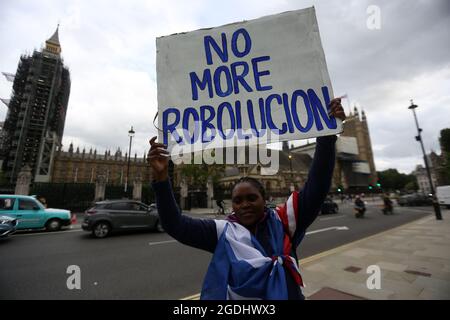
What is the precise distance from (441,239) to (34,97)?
237 ft

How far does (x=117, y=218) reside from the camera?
376 inches

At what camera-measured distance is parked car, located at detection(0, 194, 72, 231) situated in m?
9.21

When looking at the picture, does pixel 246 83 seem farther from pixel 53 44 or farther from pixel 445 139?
pixel 53 44

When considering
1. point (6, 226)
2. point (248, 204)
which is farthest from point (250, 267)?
point (6, 226)

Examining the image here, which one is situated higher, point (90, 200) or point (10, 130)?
point (10, 130)

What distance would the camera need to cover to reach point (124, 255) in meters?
6.43

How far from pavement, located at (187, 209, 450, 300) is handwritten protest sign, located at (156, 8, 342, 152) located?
3379 mm

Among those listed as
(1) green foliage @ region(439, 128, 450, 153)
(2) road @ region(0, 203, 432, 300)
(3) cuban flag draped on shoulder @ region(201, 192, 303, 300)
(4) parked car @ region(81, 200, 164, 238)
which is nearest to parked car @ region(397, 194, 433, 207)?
(1) green foliage @ region(439, 128, 450, 153)

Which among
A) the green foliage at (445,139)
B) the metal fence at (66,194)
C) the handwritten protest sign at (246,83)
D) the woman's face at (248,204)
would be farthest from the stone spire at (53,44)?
the green foliage at (445,139)

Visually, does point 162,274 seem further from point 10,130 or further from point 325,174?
point 10,130

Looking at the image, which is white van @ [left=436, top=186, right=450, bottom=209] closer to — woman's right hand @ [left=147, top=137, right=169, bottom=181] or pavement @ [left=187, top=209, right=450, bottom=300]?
pavement @ [left=187, top=209, right=450, bottom=300]

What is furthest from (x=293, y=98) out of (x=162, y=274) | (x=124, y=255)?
(x=124, y=255)

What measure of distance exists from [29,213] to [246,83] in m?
12.5
